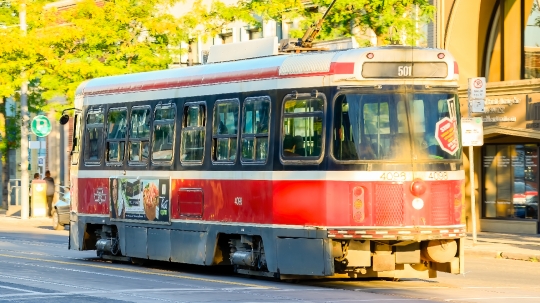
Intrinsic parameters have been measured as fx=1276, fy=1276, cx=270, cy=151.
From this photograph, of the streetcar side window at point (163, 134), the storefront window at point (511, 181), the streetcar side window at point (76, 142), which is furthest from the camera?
the storefront window at point (511, 181)

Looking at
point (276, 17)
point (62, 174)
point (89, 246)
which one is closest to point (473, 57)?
point (276, 17)

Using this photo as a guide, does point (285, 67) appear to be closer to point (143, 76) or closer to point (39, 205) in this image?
point (143, 76)

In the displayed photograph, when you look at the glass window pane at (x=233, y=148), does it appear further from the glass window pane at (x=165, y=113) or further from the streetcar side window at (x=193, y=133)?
the glass window pane at (x=165, y=113)

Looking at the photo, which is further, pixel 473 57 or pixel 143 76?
pixel 473 57

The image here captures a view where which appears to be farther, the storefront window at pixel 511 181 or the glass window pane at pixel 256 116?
the storefront window at pixel 511 181

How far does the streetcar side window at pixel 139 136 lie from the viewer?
20650 millimetres

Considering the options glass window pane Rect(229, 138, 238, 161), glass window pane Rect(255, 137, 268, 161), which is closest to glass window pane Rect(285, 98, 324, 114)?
glass window pane Rect(255, 137, 268, 161)

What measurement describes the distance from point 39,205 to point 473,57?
17971 mm

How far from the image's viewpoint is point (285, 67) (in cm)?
1742

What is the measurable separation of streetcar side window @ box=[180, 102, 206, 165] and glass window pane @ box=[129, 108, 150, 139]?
1215mm

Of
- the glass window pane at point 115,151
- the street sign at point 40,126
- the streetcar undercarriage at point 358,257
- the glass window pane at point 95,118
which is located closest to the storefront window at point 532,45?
the glass window pane at point 95,118

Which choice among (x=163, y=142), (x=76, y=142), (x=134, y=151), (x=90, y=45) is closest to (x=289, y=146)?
(x=163, y=142)

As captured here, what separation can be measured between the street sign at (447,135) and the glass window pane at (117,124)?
21.0ft

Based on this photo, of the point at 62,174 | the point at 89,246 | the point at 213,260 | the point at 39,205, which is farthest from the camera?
the point at 62,174
